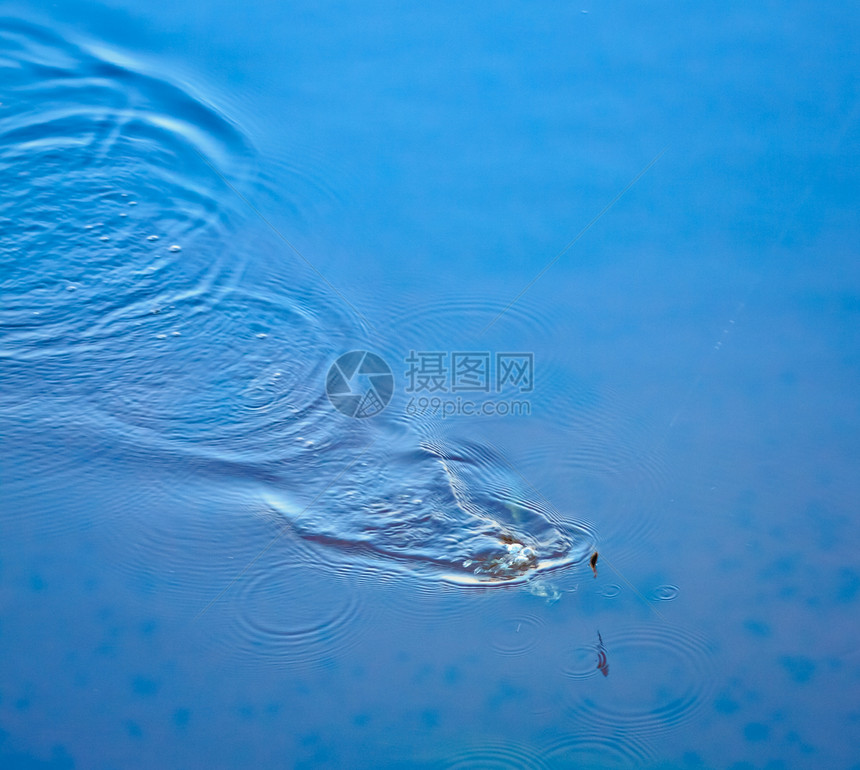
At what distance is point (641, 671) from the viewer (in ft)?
7.70

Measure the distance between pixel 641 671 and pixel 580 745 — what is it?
30cm

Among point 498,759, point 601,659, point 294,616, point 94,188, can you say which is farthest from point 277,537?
point 94,188

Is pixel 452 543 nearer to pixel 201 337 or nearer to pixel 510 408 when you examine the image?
pixel 510 408

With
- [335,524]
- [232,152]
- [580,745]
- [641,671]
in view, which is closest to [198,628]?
[335,524]

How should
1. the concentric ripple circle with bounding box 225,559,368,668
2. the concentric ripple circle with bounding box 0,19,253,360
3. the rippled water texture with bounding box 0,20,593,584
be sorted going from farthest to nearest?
1. the concentric ripple circle with bounding box 0,19,253,360
2. the rippled water texture with bounding box 0,20,593,584
3. the concentric ripple circle with bounding box 225,559,368,668

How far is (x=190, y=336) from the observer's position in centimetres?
312

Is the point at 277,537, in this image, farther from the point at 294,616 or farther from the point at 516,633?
the point at 516,633

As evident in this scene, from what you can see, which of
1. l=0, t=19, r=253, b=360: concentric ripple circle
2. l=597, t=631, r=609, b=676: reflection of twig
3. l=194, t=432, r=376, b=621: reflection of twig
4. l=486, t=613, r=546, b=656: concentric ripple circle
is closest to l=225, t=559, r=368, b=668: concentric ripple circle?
l=194, t=432, r=376, b=621: reflection of twig

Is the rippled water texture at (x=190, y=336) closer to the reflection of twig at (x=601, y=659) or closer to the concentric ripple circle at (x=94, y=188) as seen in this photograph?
the concentric ripple circle at (x=94, y=188)

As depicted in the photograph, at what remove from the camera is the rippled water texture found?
2.62m

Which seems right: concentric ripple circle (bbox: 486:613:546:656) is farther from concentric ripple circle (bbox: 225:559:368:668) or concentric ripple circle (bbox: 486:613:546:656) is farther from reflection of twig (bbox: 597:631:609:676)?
Answer: concentric ripple circle (bbox: 225:559:368:668)

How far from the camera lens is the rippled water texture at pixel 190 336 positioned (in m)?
2.62

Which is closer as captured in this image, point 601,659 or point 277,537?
point 601,659

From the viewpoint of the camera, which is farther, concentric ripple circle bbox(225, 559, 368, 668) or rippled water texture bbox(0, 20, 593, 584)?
rippled water texture bbox(0, 20, 593, 584)
